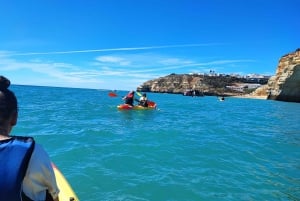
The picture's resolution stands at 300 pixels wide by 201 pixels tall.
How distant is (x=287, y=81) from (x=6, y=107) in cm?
7574

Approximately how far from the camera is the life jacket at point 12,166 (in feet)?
7.89

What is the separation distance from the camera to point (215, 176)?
9281 mm

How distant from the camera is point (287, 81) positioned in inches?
2798

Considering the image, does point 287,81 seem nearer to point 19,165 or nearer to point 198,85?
point 198,85

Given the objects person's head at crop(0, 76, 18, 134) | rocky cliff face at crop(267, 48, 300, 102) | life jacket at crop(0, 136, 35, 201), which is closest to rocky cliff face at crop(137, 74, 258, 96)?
rocky cliff face at crop(267, 48, 300, 102)

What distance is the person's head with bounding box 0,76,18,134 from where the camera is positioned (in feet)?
8.87

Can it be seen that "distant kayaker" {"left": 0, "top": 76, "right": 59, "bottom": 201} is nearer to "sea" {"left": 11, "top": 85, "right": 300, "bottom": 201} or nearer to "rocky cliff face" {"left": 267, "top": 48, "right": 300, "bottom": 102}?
"sea" {"left": 11, "top": 85, "right": 300, "bottom": 201}

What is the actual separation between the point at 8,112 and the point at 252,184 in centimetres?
762

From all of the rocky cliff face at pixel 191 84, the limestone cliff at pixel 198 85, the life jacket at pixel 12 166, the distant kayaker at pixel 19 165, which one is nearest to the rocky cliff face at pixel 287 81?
the limestone cliff at pixel 198 85

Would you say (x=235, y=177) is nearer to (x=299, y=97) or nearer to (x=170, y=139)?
(x=170, y=139)

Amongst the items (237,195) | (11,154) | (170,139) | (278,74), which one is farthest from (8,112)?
(278,74)

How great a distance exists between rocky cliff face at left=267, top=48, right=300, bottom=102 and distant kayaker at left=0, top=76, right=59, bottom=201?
74913 millimetres

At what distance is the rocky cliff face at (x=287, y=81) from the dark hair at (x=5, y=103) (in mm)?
74926

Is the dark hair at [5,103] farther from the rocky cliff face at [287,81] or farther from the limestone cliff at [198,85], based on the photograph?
the limestone cliff at [198,85]
